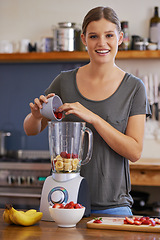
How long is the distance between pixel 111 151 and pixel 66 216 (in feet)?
1.23

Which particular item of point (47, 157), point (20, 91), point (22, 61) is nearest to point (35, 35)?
point (22, 61)

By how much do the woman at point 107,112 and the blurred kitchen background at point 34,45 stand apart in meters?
2.14

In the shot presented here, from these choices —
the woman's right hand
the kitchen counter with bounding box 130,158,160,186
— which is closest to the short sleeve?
the woman's right hand


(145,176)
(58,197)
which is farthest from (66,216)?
(145,176)

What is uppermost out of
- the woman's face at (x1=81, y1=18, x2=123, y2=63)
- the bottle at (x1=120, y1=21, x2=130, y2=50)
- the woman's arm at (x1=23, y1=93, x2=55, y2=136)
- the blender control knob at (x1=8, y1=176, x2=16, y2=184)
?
the bottle at (x1=120, y1=21, x2=130, y2=50)

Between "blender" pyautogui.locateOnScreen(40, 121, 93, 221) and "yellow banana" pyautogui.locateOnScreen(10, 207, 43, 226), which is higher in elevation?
"blender" pyautogui.locateOnScreen(40, 121, 93, 221)

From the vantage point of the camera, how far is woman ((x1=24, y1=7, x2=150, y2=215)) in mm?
1416

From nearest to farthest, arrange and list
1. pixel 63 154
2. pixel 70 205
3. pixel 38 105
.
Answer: pixel 70 205 < pixel 63 154 < pixel 38 105

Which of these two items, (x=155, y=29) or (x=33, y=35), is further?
(x=33, y=35)

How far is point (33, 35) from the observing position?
3.81m

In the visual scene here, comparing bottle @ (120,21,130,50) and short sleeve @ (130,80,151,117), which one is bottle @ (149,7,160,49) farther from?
short sleeve @ (130,80,151,117)

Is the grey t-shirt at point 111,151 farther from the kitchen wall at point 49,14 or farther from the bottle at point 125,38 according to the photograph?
the kitchen wall at point 49,14

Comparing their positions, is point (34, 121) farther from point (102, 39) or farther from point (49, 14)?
point (49, 14)

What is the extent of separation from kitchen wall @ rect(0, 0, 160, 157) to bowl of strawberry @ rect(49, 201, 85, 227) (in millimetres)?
2581
